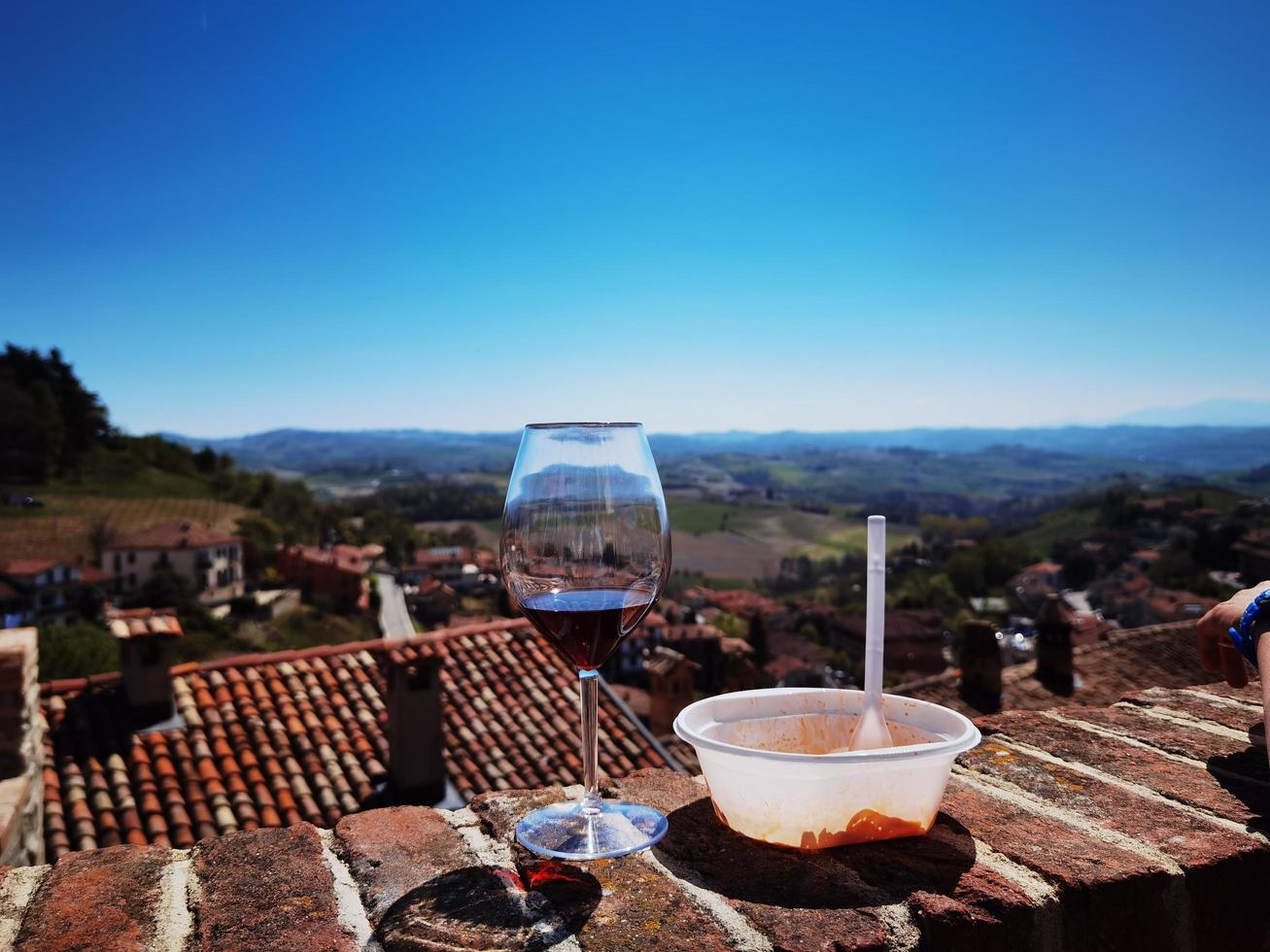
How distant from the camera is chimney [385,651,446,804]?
5.73m

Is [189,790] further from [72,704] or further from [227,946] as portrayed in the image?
[227,946]

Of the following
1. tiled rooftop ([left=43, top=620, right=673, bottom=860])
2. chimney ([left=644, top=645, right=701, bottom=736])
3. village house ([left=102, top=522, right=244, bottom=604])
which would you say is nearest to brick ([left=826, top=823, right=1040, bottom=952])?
tiled rooftop ([left=43, top=620, right=673, bottom=860])

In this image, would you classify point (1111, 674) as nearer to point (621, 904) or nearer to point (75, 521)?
point (621, 904)

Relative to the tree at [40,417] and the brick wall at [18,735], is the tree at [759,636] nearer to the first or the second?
the brick wall at [18,735]

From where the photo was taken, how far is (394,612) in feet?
174

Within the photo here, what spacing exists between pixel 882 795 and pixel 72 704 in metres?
7.35

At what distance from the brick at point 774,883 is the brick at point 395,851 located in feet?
0.87

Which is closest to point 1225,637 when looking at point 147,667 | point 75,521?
point 147,667

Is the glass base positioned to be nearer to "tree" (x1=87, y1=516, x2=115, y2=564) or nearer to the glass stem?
the glass stem

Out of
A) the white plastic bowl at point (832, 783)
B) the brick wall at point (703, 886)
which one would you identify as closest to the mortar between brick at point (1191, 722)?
the brick wall at point (703, 886)

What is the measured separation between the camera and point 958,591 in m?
55.3

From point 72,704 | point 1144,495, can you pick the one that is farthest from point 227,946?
point 1144,495

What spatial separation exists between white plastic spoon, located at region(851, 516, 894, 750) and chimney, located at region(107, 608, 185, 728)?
248 inches

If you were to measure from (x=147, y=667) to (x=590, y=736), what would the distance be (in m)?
6.40
